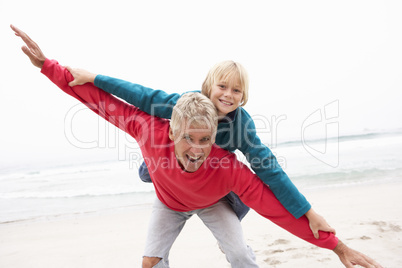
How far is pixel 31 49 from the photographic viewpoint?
2.37 metres

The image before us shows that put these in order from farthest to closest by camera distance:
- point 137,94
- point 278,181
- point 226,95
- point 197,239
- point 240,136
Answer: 1. point 197,239
2. point 226,95
3. point 240,136
4. point 137,94
5. point 278,181

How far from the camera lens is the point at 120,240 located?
Result: 4.48m

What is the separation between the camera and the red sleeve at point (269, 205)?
220 centimetres

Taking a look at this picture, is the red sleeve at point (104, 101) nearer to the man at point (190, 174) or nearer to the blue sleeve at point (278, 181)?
the man at point (190, 174)

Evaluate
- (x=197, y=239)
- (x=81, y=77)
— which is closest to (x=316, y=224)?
(x=81, y=77)

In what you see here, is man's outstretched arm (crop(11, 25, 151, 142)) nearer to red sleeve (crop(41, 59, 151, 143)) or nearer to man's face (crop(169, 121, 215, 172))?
red sleeve (crop(41, 59, 151, 143))

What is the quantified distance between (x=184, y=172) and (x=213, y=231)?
2.05 ft

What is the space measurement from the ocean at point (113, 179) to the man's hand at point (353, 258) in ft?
15.7

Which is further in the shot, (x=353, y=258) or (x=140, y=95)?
(x=140, y=95)

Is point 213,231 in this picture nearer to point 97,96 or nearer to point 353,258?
point 353,258

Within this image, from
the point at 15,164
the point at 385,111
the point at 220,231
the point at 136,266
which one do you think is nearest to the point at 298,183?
the point at 136,266

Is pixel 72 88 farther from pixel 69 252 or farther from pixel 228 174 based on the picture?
pixel 69 252

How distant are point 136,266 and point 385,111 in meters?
22.4

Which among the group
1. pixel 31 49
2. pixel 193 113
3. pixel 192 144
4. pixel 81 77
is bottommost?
pixel 192 144
